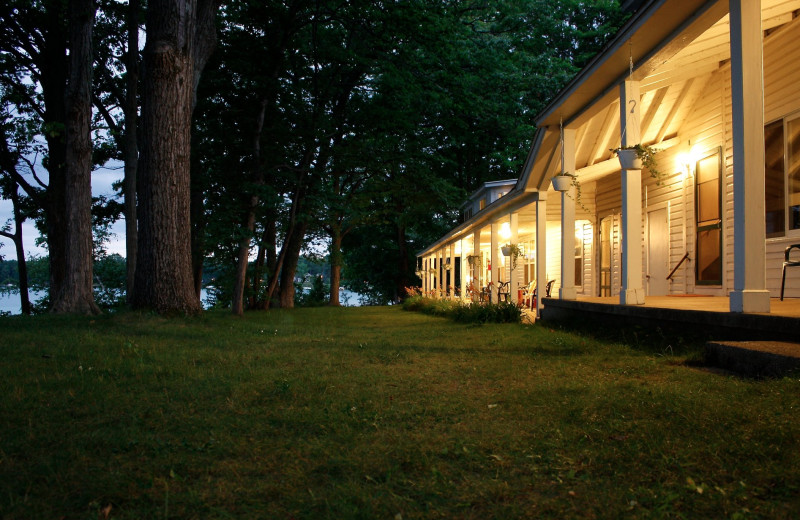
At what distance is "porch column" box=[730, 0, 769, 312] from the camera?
4.71m

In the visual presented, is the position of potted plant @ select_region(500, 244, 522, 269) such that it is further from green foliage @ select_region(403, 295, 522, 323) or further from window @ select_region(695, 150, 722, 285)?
window @ select_region(695, 150, 722, 285)

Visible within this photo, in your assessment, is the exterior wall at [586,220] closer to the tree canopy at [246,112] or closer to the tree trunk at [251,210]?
the tree canopy at [246,112]

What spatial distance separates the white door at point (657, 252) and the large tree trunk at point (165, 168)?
891 centimetres

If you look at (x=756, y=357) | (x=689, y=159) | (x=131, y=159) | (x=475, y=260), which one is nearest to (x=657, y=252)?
(x=689, y=159)

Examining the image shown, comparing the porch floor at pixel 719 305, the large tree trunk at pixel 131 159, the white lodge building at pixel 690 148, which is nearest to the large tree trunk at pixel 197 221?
the large tree trunk at pixel 131 159

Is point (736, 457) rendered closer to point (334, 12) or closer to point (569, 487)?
point (569, 487)

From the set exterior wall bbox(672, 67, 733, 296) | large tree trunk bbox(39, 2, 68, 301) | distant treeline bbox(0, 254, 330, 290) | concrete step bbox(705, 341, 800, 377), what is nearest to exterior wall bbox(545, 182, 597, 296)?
exterior wall bbox(672, 67, 733, 296)

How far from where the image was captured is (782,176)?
734 cm

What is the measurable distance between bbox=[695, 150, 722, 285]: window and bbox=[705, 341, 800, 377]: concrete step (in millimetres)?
4782

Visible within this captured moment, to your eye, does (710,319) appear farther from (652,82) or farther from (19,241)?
(19,241)

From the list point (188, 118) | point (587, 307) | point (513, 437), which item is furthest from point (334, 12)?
point (513, 437)

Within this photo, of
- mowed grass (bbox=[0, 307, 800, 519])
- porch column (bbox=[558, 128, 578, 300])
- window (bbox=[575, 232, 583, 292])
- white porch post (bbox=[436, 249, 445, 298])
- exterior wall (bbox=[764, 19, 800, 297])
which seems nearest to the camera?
mowed grass (bbox=[0, 307, 800, 519])

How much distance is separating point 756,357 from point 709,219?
5746 millimetres

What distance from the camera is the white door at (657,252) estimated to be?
34.6 ft
